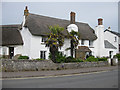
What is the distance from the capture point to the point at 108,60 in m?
27.4

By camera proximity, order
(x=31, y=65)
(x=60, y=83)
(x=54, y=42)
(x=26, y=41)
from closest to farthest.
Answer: (x=60, y=83), (x=31, y=65), (x=54, y=42), (x=26, y=41)

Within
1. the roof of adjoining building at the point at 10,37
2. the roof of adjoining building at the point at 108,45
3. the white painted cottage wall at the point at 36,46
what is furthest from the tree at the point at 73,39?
the roof of adjoining building at the point at 108,45

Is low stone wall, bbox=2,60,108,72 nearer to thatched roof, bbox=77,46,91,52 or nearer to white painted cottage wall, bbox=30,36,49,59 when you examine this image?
white painted cottage wall, bbox=30,36,49,59

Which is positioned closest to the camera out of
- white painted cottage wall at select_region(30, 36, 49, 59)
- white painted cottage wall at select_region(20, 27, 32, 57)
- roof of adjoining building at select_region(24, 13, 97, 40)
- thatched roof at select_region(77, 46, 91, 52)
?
white painted cottage wall at select_region(30, 36, 49, 59)

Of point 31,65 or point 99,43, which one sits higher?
point 99,43

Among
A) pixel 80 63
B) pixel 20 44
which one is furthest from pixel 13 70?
pixel 20 44

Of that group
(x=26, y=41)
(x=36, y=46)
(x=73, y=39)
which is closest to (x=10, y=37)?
(x=26, y=41)

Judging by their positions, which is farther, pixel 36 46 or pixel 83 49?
pixel 83 49

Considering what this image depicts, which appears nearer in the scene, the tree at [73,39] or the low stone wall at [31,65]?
the low stone wall at [31,65]

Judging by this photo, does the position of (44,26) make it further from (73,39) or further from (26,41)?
(73,39)

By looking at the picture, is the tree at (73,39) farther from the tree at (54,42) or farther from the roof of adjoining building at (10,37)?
the roof of adjoining building at (10,37)

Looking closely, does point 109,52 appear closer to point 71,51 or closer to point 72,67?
point 71,51

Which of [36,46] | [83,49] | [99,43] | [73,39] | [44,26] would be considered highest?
[44,26]

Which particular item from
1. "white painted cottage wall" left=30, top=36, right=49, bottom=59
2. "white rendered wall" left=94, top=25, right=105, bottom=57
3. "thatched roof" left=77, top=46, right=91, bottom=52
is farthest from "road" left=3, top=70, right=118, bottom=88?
"white rendered wall" left=94, top=25, right=105, bottom=57
